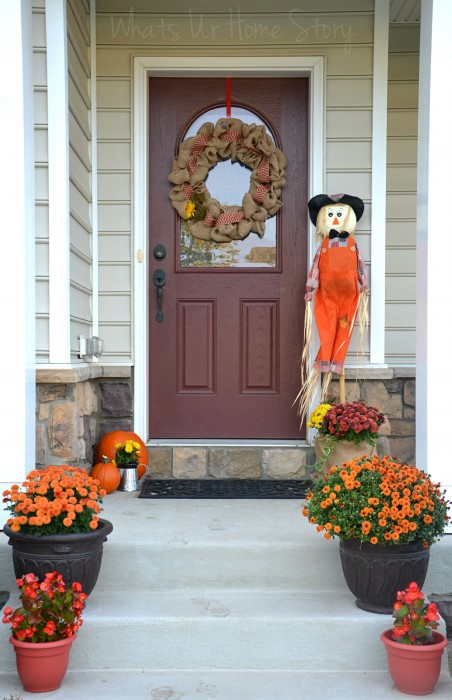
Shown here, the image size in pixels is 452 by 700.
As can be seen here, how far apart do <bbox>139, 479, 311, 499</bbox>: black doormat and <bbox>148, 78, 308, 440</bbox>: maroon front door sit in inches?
11.7

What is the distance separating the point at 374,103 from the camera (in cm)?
416

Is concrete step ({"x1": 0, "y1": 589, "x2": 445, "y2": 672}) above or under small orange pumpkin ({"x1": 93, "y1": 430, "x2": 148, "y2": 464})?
under

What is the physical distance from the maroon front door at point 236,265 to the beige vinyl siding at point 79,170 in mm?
367

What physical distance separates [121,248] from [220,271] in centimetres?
55

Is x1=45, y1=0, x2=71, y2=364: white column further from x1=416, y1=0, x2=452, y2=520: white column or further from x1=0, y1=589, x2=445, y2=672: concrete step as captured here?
x1=416, y1=0, x2=452, y2=520: white column

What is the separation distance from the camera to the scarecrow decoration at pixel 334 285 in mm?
3996

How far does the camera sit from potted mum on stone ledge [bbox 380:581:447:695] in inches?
94.4

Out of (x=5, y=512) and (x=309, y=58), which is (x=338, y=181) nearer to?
(x=309, y=58)

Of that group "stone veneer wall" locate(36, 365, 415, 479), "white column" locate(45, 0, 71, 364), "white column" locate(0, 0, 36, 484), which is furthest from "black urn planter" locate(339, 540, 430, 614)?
"white column" locate(45, 0, 71, 364)

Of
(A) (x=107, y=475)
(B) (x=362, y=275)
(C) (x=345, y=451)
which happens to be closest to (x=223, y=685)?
(C) (x=345, y=451)

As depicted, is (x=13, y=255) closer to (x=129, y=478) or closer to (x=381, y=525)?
(x=129, y=478)

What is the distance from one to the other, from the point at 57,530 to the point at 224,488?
1432mm

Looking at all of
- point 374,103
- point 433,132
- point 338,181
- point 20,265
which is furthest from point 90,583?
point 374,103

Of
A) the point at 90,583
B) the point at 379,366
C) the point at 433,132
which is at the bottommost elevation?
the point at 90,583
